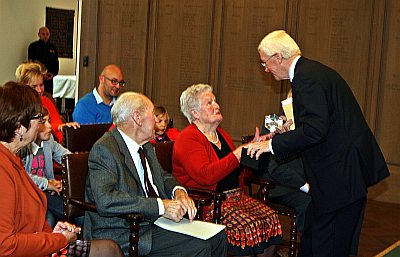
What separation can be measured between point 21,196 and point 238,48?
5.83 metres

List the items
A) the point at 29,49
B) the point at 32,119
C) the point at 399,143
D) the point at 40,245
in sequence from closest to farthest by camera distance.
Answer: the point at 40,245 < the point at 32,119 < the point at 399,143 < the point at 29,49

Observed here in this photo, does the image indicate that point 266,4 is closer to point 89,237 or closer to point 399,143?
point 399,143

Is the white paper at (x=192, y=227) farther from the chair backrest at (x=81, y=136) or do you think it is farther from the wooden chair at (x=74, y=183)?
the chair backrest at (x=81, y=136)

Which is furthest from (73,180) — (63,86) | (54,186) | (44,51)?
(63,86)

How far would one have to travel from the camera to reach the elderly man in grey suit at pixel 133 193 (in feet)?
12.2

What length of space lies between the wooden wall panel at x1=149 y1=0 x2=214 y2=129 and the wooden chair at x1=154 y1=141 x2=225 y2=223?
4066mm

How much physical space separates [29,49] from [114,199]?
10290 millimetres

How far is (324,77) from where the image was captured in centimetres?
379

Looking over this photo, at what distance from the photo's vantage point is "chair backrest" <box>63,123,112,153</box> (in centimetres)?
508

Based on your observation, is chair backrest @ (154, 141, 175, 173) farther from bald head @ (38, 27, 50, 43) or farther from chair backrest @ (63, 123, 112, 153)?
bald head @ (38, 27, 50, 43)

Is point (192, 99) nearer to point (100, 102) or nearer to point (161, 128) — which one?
point (161, 128)

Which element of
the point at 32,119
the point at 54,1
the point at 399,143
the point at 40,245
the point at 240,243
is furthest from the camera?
the point at 54,1

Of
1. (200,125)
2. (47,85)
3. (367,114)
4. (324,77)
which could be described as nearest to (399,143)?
(367,114)

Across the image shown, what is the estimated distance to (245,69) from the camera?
841 cm
